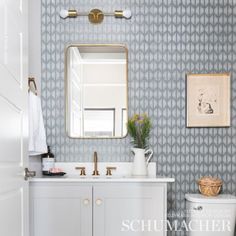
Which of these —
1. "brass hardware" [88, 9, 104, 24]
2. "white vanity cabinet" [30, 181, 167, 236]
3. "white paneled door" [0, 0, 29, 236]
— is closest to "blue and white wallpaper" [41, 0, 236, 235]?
"brass hardware" [88, 9, 104, 24]

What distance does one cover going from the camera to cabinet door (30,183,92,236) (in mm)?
2469

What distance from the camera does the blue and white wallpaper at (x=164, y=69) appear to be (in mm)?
2943

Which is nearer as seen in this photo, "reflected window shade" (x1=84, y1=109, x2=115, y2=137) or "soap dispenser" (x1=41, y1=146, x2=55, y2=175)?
"soap dispenser" (x1=41, y1=146, x2=55, y2=175)

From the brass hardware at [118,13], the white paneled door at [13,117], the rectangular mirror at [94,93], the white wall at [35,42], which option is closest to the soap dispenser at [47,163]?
the white wall at [35,42]

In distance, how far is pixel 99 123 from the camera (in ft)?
9.65

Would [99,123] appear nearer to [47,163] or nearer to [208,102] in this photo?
[47,163]

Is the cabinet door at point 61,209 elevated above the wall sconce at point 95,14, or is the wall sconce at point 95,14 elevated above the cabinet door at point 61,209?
the wall sconce at point 95,14

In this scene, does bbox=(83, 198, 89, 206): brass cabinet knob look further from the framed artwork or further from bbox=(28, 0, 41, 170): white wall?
the framed artwork

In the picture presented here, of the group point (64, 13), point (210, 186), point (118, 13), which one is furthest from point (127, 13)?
point (210, 186)

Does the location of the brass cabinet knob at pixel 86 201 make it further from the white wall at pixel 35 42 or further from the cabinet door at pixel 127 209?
the white wall at pixel 35 42

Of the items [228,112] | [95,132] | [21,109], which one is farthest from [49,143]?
[228,112]

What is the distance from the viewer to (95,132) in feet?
9.66

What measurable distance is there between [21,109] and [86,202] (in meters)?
0.99

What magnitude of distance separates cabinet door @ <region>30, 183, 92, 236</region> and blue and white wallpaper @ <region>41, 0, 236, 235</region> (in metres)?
0.50
